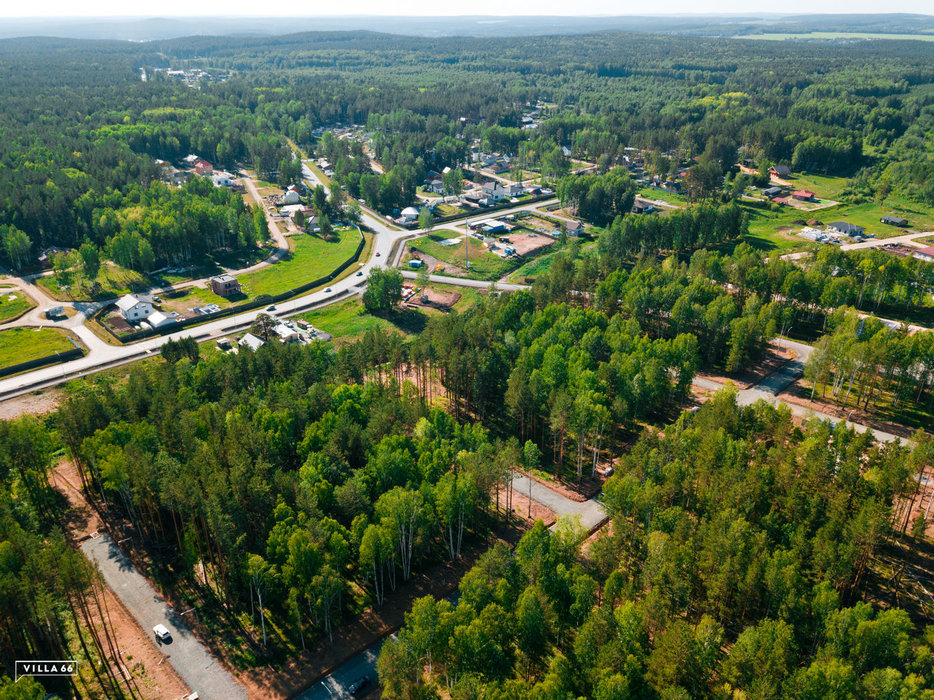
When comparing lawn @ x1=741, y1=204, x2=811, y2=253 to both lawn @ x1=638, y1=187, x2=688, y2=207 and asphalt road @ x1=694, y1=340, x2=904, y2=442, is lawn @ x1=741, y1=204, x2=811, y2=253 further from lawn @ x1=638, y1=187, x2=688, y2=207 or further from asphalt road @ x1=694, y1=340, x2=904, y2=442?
asphalt road @ x1=694, y1=340, x2=904, y2=442

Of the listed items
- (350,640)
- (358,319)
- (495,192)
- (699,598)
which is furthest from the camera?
(495,192)

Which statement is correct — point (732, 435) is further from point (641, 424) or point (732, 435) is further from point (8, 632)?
point (8, 632)

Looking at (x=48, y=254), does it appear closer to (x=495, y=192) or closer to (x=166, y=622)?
(x=166, y=622)

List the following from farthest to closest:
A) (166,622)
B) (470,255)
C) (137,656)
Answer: (470,255), (166,622), (137,656)

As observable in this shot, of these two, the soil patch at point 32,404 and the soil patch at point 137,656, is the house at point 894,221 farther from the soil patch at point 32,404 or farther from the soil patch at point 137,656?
the soil patch at point 32,404

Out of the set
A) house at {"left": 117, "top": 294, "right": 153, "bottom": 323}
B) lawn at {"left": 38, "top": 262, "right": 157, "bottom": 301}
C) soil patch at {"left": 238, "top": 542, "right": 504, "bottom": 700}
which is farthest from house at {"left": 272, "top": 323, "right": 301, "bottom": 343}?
soil patch at {"left": 238, "top": 542, "right": 504, "bottom": 700}

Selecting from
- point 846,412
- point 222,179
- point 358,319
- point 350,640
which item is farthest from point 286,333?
point 222,179
